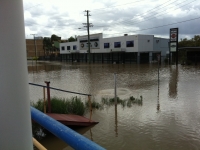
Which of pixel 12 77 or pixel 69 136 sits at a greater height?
pixel 12 77

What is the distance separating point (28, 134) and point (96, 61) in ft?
173

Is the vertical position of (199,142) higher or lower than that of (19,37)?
lower

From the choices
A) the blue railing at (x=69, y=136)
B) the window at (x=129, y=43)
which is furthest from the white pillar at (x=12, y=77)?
the window at (x=129, y=43)

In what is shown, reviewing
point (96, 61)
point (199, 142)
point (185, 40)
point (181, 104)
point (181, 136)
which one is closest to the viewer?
point (199, 142)

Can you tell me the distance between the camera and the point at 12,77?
44.8 inches

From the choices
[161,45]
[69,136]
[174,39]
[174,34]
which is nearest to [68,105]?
[69,136]

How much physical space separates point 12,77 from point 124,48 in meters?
44.5

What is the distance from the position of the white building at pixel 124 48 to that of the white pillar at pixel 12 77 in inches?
1661

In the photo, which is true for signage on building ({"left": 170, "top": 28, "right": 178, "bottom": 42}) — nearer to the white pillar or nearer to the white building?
the white building

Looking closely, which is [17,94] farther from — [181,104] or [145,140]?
[181,104]

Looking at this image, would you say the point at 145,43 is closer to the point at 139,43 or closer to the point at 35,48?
the point at 139,43

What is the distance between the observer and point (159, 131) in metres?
6.27

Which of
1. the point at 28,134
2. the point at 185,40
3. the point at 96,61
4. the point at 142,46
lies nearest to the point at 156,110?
the point at 28,134

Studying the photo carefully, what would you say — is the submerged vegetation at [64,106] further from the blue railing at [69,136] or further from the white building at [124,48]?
the white building at [124,48]
